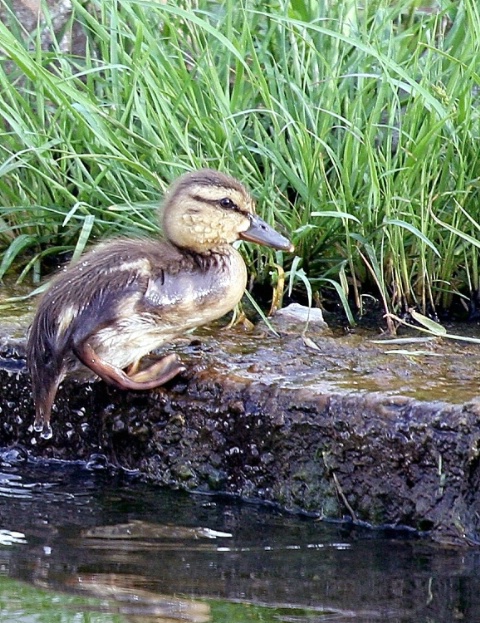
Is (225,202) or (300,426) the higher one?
(225,202)

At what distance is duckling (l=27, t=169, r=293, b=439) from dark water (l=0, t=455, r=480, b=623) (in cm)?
39

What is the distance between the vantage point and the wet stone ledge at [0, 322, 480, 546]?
3.92m

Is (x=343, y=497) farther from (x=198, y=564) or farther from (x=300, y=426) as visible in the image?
(x=198, y=564)

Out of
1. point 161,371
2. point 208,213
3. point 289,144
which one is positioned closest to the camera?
point 161,371

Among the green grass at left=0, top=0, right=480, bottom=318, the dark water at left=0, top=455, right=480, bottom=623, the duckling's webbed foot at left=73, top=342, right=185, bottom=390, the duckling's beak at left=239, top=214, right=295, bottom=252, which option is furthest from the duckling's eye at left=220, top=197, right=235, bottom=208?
the dark water at left=0, top=455, right=480, bottom=623

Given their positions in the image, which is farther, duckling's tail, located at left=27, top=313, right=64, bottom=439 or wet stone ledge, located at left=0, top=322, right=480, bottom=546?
duckling's tail, located at left=27, top=313, right=64, bottom=439

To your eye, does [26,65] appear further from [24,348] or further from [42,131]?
[24,348]

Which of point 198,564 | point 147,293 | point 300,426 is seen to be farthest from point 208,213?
point 198,564

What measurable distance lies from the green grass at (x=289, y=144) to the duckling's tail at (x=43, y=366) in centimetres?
77

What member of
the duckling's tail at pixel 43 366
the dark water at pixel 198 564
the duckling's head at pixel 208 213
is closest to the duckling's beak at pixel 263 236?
the duckling's head at pixel 208 213

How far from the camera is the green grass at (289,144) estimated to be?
16.8ft

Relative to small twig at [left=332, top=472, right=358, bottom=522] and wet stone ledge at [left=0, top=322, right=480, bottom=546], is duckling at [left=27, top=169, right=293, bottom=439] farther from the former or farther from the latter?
small twig at [left=332, top=472, right=358, bottom=522]

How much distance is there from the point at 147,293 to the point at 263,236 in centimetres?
54

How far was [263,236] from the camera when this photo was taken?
4.71m
